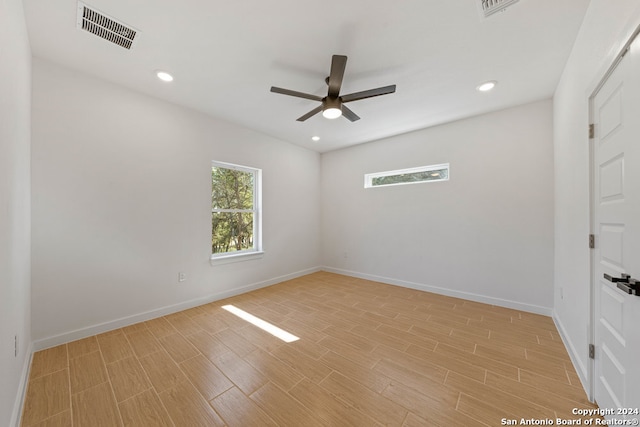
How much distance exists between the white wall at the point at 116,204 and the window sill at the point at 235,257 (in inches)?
3.3

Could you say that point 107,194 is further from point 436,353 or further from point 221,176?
point 436,353

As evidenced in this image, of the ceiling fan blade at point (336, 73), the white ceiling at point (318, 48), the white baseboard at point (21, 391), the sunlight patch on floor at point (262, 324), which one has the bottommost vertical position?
the sunlight patch on floor at point (262, 324)

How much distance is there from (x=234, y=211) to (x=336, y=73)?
2.61 m

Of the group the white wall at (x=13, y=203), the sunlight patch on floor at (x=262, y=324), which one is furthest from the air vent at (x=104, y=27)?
the sunlight patch on floor at (x=262, y=324)

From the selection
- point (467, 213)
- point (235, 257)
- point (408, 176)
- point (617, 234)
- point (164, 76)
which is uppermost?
point (164, 76)

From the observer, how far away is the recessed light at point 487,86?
8.18 feet

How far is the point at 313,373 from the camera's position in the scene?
181cm

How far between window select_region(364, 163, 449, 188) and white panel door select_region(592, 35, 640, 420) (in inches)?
83.3

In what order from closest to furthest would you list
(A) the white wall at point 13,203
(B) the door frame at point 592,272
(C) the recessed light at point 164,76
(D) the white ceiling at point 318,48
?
(A) the white wall at point 13,203
(B) the door frame at point 592,272
(D) the white ceiling at point 318,48
(C) the recessed light at point 164,76

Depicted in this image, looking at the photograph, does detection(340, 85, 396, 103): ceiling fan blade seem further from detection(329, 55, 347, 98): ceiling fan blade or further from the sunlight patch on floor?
the sunlight patch on floor

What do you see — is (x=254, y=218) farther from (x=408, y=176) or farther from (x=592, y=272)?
(x=592, y=272)

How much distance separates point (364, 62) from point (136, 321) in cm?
373

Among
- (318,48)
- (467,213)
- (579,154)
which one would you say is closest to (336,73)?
(318,48)

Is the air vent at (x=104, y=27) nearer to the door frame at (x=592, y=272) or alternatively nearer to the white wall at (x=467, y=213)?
the door frame at (x=592, y=272)
